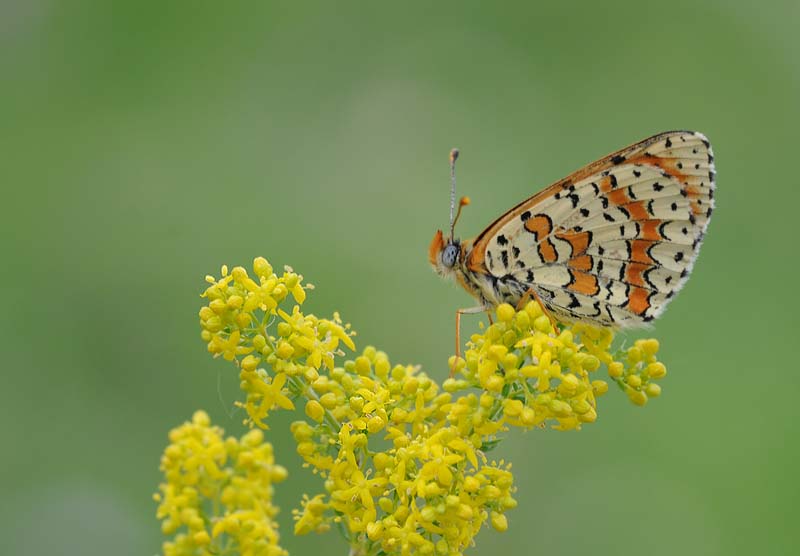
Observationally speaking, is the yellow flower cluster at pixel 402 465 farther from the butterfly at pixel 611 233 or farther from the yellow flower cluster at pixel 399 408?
the butterfly at pixel 611 233

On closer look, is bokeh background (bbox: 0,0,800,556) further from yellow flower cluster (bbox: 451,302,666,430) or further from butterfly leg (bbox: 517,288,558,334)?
yellow flower cluster (bbox: 451,302,666,430)

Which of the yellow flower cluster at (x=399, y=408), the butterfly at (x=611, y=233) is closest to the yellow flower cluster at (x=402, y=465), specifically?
the yellow flower cluster at (x=399, y=408)

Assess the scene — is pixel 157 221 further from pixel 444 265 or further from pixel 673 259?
pixel 673 259

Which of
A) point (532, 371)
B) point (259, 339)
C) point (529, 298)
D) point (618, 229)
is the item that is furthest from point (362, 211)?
point (532, 371)

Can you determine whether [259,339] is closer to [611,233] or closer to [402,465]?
[402,465]

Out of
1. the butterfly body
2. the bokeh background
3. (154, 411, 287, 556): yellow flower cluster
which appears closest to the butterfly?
the butterfly body

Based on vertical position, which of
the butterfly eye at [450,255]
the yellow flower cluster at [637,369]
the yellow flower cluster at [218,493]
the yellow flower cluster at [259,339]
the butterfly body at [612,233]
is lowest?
the yellow flower cluster at [218,493]
